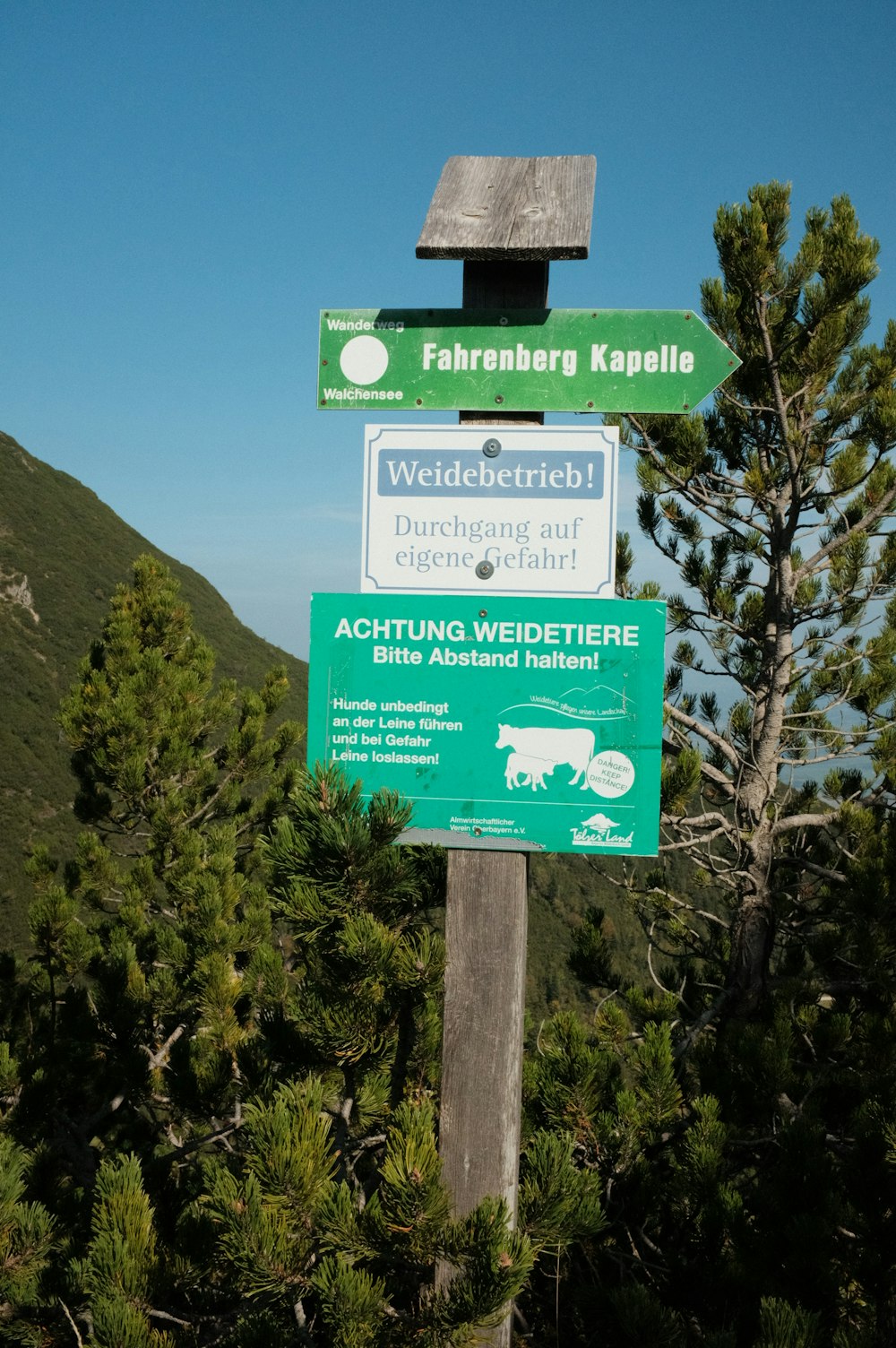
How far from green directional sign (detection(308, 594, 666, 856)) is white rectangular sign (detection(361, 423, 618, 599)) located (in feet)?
0.18

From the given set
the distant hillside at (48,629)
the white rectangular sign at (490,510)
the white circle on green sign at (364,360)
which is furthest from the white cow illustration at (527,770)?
the distant hillside at (48,629)

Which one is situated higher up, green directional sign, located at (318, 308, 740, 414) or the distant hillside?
the distant hillside

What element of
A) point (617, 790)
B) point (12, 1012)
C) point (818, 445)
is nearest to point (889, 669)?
point (818, 445)

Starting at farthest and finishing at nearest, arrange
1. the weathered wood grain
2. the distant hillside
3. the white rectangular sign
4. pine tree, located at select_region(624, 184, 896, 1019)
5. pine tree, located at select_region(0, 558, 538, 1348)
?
the distant hillside, pine tree, located at select_region(624, 184, 896, 1019), the white rectangular sign, the weathered wood grain, pine tree, located at select_region(0, 558, 538, 1348)

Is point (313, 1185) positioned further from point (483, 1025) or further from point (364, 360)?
point (364, 360)

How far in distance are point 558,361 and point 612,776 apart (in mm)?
756

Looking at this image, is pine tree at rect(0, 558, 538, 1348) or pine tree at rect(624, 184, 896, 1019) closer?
pine tree at rect(0, 558, 538, 1348)

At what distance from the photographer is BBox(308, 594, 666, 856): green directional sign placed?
167cm

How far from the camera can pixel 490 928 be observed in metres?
1.68

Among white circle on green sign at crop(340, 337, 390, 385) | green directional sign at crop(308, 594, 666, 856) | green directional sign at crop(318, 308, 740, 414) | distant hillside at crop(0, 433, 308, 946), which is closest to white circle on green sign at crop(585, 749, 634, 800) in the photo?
green directional sign at crop(308, 594, 666, 856)

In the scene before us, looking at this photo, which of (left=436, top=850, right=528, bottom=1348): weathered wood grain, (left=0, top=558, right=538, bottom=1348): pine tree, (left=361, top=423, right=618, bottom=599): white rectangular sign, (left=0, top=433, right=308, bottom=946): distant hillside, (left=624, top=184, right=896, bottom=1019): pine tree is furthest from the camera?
(left=0, top=433, right=308, bottom=946): distant hillside

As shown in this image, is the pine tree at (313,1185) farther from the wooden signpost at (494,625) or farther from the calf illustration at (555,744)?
the calf illustration at (555,744)

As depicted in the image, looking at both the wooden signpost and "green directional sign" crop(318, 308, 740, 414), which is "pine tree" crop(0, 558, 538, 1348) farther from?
"green directional sign" crop(318, 308, 740, 414)

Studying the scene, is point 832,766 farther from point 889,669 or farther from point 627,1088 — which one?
point 627,1088
